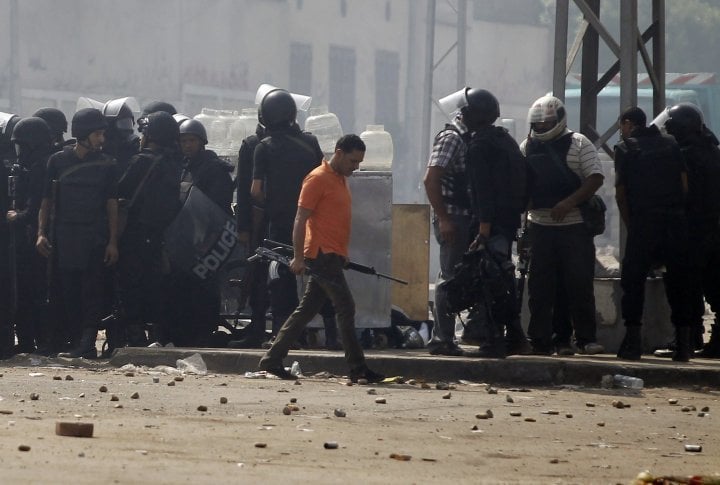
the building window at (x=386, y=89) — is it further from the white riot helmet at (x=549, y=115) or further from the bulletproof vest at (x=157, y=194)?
the white riot helmet at (x=549, y=115)

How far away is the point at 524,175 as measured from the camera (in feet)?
36.4

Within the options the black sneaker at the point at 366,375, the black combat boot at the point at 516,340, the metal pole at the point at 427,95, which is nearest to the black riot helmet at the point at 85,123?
the black sneaker at the point at 366,375

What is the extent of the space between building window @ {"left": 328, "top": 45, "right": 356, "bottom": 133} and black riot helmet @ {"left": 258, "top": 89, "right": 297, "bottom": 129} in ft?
126

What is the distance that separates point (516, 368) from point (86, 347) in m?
3.53

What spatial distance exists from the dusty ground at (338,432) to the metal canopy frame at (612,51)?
3.02m

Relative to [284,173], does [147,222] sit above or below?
below

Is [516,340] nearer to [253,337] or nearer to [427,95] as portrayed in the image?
[253,337]

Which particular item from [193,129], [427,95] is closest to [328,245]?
[193,129]

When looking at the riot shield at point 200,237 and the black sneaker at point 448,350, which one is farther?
the riot shield at point 200,237

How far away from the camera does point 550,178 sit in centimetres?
1155

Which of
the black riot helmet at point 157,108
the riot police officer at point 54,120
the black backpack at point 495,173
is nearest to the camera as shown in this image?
the black backpack at point 495,173

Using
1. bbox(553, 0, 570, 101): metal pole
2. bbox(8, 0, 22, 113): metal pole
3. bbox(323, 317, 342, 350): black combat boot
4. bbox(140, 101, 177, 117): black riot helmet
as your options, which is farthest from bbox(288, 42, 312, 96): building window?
A: bbox(323, 317, 342, 350): black combat boot

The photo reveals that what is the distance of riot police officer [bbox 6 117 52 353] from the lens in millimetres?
12867

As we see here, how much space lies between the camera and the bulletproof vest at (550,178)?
1155cm
